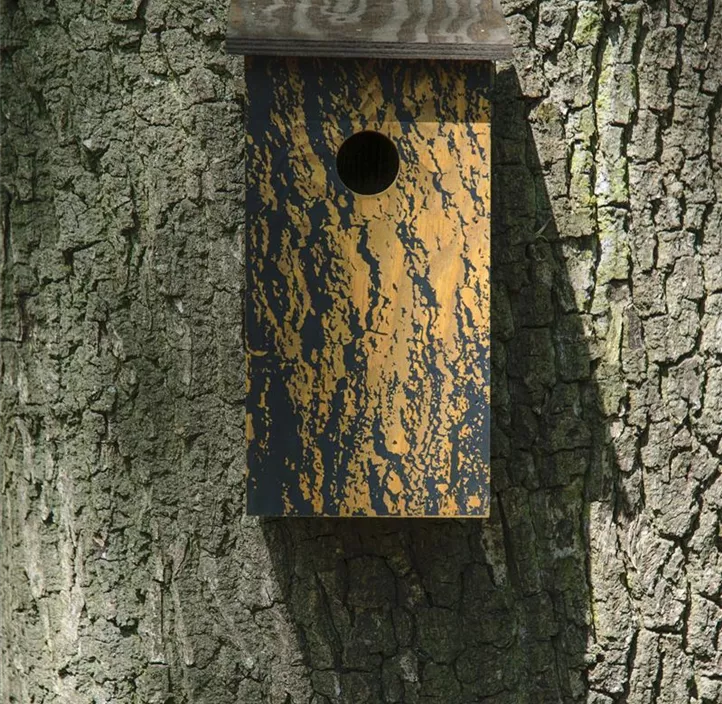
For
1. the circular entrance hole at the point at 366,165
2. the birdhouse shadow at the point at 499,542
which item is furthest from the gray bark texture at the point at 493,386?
the circular entrance hole at the point at 366,165

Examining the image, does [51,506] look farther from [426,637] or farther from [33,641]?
[426,637]

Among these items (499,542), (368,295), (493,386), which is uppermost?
(368,295)

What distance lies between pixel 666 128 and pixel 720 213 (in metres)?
0.22

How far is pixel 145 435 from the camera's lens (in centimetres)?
250

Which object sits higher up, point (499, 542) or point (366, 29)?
point (366, 29)

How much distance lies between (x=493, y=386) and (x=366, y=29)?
32.3 inches

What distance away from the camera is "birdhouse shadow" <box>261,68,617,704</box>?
2.48m

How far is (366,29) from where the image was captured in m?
2.12

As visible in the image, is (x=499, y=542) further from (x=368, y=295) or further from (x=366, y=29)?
(x=366, y=29)

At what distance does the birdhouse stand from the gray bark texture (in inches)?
13.0

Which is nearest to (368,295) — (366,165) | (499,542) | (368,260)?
(368,260)

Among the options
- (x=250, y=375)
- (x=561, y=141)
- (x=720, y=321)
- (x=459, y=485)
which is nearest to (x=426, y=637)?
(x=459, y=485)

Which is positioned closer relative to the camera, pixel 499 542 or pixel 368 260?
pixel 368 260

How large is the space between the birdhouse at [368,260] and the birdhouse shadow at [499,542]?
1.09 feet
